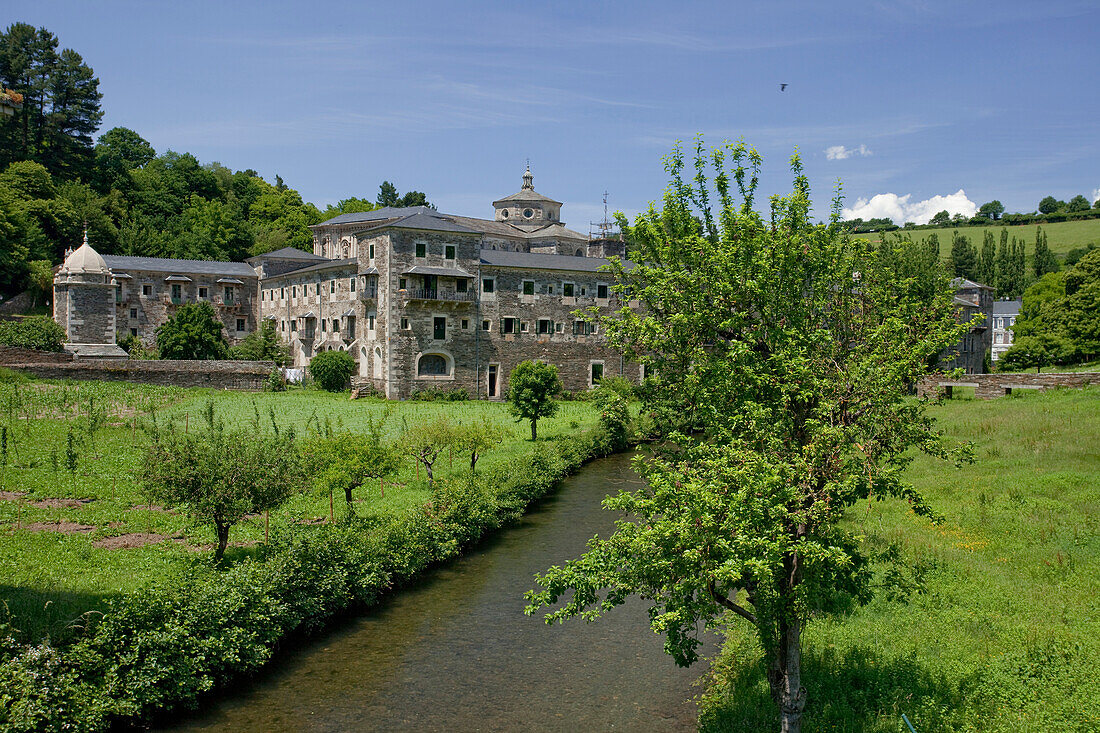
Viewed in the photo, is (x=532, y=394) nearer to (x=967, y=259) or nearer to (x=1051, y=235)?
(x=967, y=259)

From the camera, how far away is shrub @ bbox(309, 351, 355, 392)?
167 feet

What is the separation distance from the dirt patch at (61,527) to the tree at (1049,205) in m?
152

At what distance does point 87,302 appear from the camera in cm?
5612

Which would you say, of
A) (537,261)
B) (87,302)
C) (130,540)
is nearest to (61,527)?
(130,540)

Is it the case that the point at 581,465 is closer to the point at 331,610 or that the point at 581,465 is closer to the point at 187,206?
the point at 331,610

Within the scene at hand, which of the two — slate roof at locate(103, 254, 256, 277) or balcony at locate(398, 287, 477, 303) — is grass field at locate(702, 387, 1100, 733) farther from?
slate roof at locate(103, 254, 256, 277)

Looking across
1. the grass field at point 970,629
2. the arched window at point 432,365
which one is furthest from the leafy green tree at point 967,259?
the grass field at point 970,629

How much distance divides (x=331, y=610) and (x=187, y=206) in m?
83.8

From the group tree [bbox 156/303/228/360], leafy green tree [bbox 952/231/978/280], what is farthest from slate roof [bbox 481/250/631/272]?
leafy green tree [bbox 952/231/978/280]

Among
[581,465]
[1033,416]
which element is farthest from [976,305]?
[581,465]

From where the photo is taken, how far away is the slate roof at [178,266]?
6384cm

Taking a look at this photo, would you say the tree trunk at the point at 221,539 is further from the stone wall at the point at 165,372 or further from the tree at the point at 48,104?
the tree at the point at 48,104

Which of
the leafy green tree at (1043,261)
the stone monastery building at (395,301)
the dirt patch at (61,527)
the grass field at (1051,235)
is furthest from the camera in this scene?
the grass field at (1051,235)

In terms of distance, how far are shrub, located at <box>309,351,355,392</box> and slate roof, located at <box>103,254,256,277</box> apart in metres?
21.5
